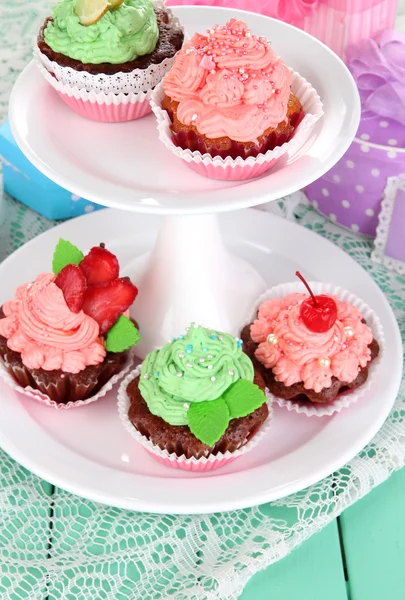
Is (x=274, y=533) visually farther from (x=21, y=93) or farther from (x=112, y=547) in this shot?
(x=21, y=93)

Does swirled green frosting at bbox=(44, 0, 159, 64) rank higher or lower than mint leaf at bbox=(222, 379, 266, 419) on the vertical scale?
higher

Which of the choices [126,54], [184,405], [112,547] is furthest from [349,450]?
[126,54]

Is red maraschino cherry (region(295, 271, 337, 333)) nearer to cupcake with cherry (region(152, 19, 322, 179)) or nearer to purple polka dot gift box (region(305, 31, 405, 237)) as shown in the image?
cupcake with cherry (region(152, 19, 322, 179))

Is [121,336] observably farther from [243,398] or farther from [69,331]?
[243,398]

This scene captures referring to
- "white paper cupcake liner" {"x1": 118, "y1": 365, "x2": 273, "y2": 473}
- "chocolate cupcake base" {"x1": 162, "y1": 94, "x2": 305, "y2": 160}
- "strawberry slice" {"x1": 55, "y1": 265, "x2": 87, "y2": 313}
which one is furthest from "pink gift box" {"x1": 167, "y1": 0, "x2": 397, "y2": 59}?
"white paper cupcake liner" {"x1": 118, "y1": 365, "x2": 273, "y2": 473}

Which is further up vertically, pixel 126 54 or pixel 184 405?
pixel 126 54

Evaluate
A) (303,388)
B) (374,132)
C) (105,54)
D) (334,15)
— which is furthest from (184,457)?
(334,15)

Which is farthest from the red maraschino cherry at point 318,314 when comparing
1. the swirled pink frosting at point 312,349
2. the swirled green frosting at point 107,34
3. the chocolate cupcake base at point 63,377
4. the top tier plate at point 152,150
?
the swirled green frosting at point 107,34
